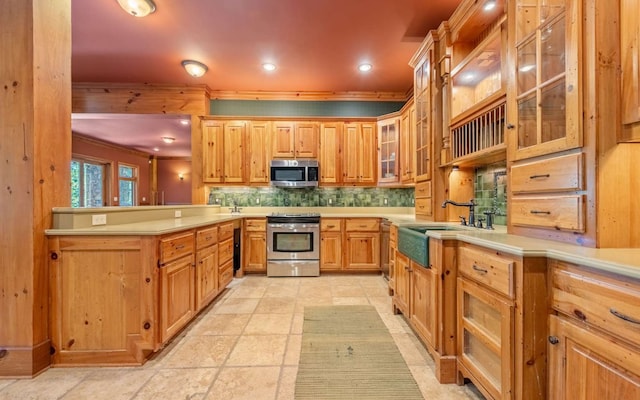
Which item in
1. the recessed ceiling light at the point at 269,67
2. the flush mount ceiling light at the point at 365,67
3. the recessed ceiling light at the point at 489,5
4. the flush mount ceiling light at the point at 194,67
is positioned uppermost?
the recessed ceiling light at the point at 269,67

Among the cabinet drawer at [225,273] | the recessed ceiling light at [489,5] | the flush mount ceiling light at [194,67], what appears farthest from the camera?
the flush mount ceiling light at [194,67]

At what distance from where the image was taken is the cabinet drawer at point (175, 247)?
2.07 meters

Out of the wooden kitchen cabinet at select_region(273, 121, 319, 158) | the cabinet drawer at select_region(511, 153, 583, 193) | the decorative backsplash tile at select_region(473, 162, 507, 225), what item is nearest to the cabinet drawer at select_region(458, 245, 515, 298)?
the cabinet drawer at select_region(511, 153, 583, 193)

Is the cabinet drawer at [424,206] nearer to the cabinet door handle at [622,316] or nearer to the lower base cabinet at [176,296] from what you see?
the cabinet door handle at [622,316]

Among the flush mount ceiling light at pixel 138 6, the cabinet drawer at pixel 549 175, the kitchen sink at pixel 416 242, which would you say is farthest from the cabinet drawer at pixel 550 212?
the flush mount ceiling light at pixel 138 6

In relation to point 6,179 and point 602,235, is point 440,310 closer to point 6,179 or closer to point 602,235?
point 602,235

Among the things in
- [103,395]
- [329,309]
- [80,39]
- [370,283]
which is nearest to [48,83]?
[80,39]

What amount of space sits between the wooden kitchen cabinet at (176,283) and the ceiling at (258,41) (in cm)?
215

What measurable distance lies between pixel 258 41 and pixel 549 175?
10.0 feet

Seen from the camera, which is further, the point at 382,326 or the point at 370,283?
the point at 370,283

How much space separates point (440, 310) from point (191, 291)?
2045 millimetres

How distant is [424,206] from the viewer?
3.10m

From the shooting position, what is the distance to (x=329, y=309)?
2.94m

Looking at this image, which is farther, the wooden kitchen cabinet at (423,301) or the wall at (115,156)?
the wall at (115,156)
